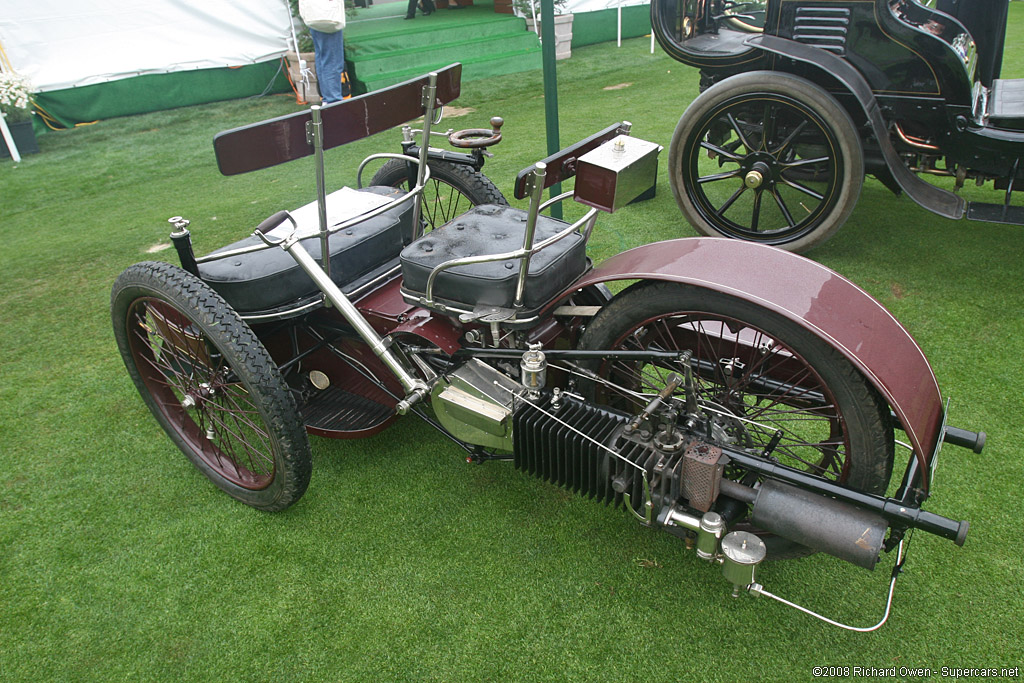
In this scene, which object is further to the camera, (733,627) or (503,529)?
(503,529)

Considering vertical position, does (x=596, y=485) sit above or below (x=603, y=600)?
above

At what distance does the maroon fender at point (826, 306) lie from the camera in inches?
62.2

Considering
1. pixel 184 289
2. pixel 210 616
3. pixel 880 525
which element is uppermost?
pixel 184 289

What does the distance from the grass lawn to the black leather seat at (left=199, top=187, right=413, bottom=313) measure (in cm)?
62

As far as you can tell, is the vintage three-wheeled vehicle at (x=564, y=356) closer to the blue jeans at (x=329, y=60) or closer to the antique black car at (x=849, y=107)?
the antique black car at (x=849, y=107)

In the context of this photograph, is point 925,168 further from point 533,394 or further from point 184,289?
point 184,289

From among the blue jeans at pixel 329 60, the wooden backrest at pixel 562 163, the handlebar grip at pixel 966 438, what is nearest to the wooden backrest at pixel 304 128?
the wooden backrest at pixel 562 163

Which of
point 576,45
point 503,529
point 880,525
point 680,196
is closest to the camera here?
point 880,525

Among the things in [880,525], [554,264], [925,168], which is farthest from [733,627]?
[925,168]

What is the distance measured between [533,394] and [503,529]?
1.57 ft

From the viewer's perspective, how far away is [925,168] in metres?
3.45

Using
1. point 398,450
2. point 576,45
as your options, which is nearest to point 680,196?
point 398,450

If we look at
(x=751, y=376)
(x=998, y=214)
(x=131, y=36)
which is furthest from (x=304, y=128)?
(x=131, y=36)

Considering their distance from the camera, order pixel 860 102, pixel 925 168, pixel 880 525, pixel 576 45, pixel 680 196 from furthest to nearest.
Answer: pixel 576 45
pixel 680 196
pixel 925 168
pixel 860 102
pixel 880 525
